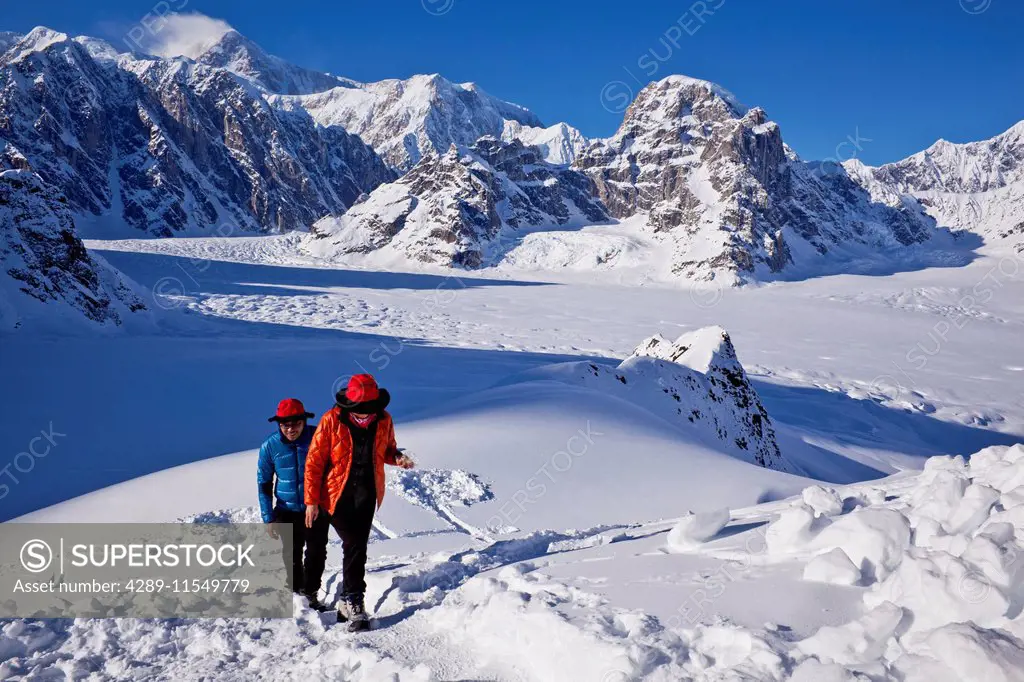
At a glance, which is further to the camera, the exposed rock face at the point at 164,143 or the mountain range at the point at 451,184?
A: the exposed rock face at the point at 164,143

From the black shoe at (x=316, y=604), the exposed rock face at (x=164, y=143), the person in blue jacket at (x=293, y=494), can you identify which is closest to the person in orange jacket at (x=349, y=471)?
the black shoe at (x=316, y=604)

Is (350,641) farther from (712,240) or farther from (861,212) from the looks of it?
(861,212)

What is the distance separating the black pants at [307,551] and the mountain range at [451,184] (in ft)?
227

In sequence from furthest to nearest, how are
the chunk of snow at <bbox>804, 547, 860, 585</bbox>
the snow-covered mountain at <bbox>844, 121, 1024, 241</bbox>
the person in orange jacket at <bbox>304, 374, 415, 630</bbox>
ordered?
the snow-covered mountain at <bbox>844, 121, 1024, 241</bbox>
the person in orange jacket at <bbox>304, 374, 415, 630</bbox>
the chunk of snow at <bbox>804, 547, 860, 585</bbox>

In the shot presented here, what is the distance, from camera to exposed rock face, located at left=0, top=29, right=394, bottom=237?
94125 mm

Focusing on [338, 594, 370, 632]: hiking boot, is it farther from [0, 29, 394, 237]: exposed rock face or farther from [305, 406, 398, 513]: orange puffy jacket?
[0, 29, 394, 237]: exposed rock face

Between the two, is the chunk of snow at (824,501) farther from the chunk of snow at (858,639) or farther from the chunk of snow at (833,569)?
the chunk of snow at (858,639)

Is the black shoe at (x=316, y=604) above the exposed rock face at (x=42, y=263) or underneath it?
underneath

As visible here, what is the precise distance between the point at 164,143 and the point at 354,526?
129 m

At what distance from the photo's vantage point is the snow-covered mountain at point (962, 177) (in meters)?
152

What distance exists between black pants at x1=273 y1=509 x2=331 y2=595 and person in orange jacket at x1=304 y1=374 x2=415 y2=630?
0.27 m

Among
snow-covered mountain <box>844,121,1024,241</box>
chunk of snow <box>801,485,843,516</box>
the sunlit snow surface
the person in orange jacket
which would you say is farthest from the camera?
snow-covered mountain <box>844,121,1024,241</box>

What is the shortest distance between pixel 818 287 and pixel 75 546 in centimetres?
7515

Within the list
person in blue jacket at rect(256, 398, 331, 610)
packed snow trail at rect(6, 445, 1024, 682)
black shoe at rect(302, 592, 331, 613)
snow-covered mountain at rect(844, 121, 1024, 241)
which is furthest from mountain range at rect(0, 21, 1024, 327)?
black shoe at rect(302, 592, 331, 613)
